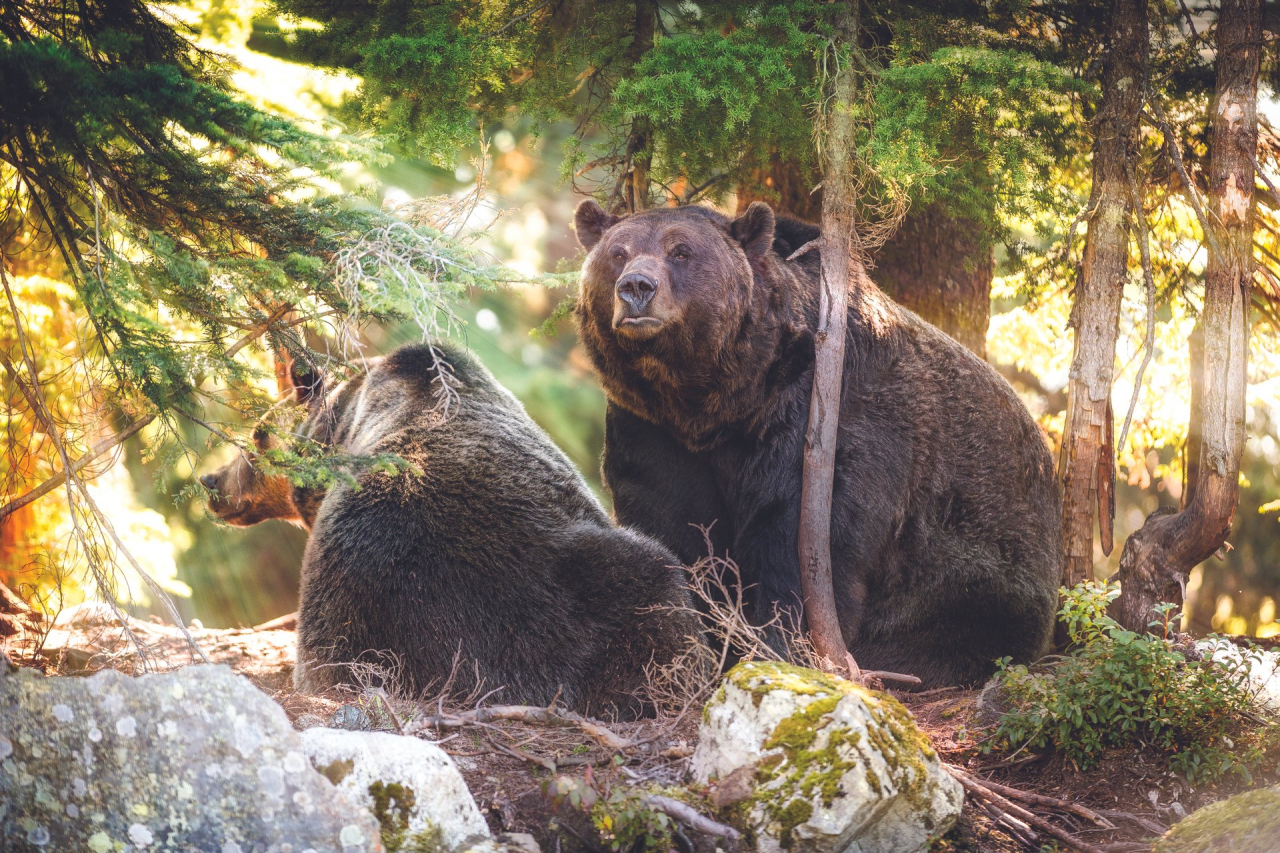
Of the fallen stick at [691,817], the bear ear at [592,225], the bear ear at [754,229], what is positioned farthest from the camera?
the bear ear at [592,225]

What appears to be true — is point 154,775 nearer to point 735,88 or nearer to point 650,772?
point 650,772

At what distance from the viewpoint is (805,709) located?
12.2 feet

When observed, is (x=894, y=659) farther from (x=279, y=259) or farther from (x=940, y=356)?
(x=279, y=259)

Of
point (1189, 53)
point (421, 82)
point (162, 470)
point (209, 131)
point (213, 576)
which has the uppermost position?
point (1189, 53)

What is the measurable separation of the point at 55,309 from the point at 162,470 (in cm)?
338

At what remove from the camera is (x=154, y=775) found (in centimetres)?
331

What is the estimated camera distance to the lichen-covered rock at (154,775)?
10.6 ft

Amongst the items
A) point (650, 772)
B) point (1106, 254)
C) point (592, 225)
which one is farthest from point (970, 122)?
point (650, 772)

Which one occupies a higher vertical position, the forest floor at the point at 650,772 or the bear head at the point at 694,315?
the bear head at the point at 694,315

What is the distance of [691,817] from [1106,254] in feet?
16.1

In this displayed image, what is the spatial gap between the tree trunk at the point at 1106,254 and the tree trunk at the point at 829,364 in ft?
5.70

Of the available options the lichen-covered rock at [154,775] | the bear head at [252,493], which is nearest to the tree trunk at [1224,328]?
the lichen-covered rock at [154,775]

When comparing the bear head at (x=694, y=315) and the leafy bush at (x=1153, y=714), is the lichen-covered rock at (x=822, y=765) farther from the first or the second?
the bear head at (x=694, y=315)

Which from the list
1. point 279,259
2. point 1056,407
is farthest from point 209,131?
point 1056,407
